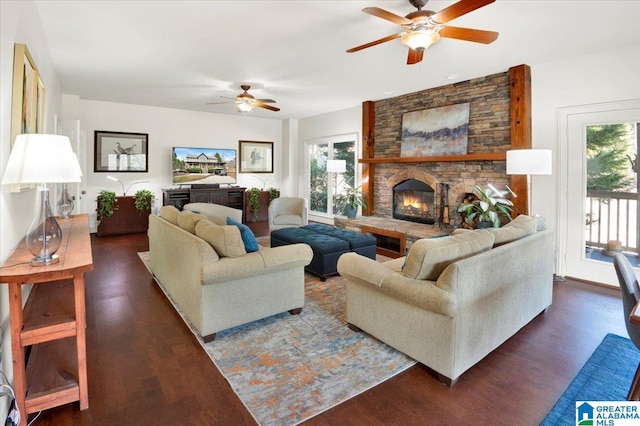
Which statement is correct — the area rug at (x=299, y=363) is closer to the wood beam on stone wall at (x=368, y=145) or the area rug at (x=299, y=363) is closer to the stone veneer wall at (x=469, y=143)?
the stone veneer wall at (x=469, y=143)

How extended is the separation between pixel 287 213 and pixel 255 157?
3.38 m

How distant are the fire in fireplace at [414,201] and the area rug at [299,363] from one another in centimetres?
334

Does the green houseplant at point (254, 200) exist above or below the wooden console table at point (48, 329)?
above

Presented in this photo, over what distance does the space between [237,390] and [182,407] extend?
311 millimetres

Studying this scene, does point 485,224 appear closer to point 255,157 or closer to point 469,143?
point 469,143

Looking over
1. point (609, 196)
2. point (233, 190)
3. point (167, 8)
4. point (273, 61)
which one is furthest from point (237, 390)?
point (233, 190)

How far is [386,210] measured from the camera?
6.71 meters

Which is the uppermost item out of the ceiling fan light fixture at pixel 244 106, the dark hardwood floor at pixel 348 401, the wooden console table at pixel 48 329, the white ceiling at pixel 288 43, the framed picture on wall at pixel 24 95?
the white ceiling at pixel 288 43

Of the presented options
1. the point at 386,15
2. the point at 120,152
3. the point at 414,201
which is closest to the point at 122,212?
the point at 120,152

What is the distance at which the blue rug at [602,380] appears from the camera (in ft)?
6.28

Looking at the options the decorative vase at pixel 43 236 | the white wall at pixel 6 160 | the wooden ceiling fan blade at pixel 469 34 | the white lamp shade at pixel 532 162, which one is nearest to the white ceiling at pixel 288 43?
the wooden ceiling fan blade at pixel 469 34

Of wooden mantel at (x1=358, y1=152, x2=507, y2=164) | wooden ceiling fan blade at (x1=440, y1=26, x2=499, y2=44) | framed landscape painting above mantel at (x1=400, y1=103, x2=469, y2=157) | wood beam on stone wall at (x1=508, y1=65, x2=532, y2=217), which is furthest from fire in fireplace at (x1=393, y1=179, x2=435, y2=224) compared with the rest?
wooden ceiling fan blade at (x1=440, y1=26, x2=499, y2=44)

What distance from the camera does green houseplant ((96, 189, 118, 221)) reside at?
6.68 m

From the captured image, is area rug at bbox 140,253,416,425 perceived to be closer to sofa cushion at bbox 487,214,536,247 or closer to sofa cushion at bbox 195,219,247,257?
sofa cushion at bbox 195,219,247,257
